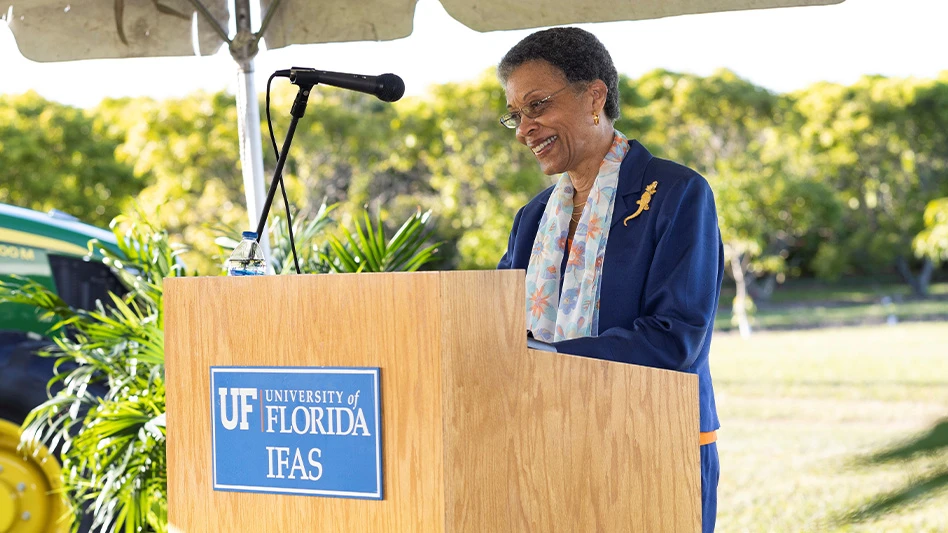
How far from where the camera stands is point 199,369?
1.58 meters

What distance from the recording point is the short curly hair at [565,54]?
2.27 meters

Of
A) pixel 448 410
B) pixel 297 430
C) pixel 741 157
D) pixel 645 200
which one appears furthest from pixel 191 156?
pixel 448 410

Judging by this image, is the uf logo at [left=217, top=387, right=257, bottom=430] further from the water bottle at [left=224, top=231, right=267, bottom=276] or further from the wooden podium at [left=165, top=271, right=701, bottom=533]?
the water bottle at [left=224, top=231, right=267, bottom=276]

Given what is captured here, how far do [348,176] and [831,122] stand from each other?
14.1 m

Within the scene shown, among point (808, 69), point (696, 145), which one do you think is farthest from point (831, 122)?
point (696, 145)

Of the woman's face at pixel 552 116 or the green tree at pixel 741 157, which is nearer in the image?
the woman's face at pixel 552 116

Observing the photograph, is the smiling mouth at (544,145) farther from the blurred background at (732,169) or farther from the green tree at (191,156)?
the green tree at (191,156)

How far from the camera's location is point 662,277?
2.01 metres

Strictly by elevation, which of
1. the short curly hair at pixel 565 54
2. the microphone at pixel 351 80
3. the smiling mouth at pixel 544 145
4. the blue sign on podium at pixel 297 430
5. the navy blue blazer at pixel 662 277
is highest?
the short curly hair at pixel 565 54

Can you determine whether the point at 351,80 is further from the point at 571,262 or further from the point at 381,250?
the point at 381,250

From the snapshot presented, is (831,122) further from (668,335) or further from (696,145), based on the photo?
(668,335)

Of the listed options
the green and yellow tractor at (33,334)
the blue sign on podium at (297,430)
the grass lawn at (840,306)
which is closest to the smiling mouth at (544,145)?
the blue sign on podium at (297,430)

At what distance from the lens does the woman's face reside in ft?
7.44

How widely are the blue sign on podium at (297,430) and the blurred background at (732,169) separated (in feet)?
15.1
